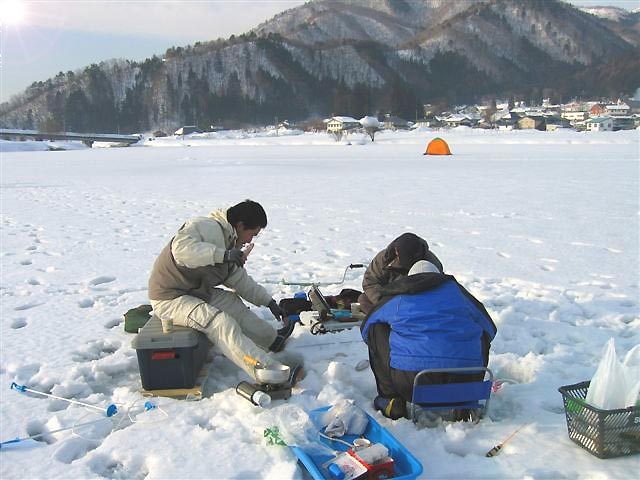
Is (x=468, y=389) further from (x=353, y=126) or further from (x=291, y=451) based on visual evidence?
(x=353, y=126)

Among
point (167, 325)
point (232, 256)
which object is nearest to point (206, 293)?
point (167, 325)

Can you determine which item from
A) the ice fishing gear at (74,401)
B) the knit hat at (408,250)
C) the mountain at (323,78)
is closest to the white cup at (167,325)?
the ice fishing gear at (74,401)

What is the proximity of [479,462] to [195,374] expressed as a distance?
1.92 m

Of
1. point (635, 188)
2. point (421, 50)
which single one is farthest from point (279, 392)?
point (421, 50)

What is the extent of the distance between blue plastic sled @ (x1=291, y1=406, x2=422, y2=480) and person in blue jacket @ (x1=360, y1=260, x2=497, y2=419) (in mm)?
263

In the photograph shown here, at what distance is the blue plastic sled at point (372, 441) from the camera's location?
9.44 feet

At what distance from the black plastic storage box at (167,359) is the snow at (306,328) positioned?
0.14m

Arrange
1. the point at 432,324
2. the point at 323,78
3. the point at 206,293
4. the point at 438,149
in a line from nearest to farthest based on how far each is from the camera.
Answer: the point at 432,324 < the point at 206,293 < the point at 438,149 < the point at 323,78

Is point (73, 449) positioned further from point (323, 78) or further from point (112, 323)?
point (323, 78)

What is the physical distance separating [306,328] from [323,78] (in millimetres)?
156864

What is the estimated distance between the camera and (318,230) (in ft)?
32.1

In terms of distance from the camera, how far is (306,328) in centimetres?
509

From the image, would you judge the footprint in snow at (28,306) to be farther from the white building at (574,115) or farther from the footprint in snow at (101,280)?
the white building at (574,115)

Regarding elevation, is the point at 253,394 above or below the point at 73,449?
above
